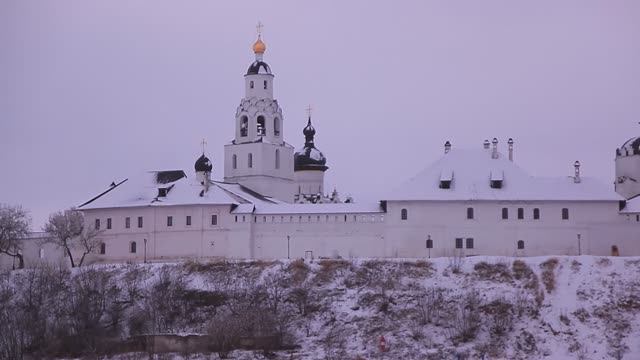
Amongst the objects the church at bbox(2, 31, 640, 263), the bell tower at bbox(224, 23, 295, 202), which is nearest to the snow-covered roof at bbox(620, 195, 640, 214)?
the church at bbox(2, 31, 640, 263)

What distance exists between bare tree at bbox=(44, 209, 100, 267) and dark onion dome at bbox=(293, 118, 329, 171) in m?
20.9

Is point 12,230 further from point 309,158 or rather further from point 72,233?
Result: point 309,158

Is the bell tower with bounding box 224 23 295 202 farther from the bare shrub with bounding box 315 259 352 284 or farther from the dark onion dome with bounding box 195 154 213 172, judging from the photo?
the bare shrub with bounding box 315 259 352 284

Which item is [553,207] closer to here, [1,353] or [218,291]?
[218,291]

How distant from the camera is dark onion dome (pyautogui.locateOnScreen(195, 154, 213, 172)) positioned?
93000mm

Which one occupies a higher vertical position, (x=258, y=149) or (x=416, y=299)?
A: (x=258, y=149)

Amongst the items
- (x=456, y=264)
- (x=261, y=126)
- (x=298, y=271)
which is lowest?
(x=298, y=271)

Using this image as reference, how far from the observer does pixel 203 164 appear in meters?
93.2

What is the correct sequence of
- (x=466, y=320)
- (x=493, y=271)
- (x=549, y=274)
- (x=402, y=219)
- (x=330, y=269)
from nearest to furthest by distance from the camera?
(x=466, y=320), (x=549, y=274), (x=493, y=271), (x=330, y=269), (x=402, y=219)

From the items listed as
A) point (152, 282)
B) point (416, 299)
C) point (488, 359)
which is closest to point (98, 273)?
point (152, 282)

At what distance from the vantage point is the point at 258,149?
96.1 meters

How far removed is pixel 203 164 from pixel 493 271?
80.5ft

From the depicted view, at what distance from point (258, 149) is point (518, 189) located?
18874 millimetres

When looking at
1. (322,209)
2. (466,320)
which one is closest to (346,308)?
(466,320)
